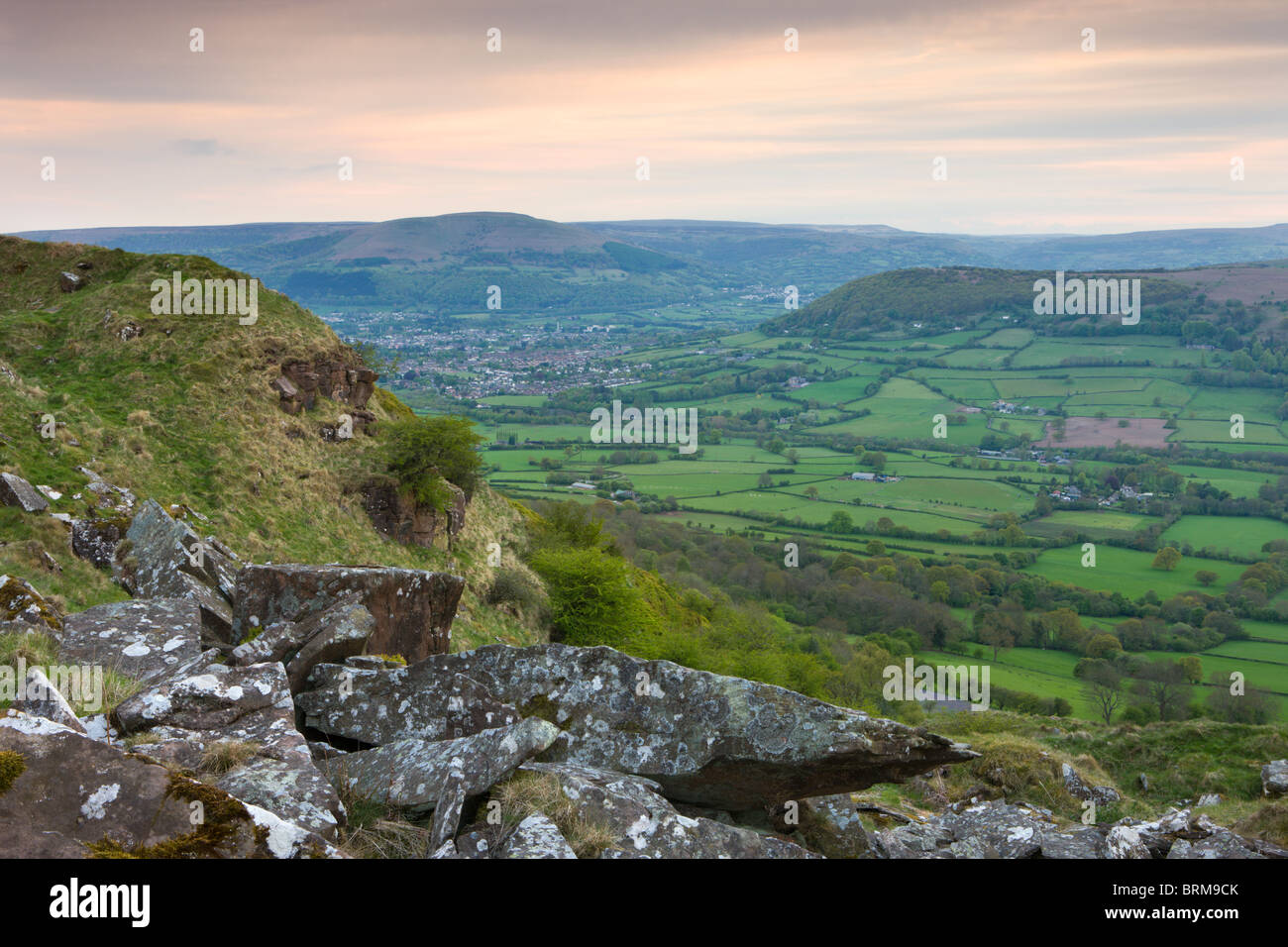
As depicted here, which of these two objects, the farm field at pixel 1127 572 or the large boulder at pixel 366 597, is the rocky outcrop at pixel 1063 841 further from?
the farm field at pixel 1127 572

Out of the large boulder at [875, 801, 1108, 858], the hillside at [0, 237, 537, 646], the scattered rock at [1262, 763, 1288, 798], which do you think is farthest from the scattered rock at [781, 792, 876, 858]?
the hillside at [0, 237, 537, 646]

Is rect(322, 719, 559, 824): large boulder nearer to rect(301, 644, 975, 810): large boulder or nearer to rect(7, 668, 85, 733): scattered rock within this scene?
rect(301, 644, 975, 810): large boulder

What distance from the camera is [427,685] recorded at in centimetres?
923

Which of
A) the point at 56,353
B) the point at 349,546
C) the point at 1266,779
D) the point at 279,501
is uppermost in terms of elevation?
the point at 56,353

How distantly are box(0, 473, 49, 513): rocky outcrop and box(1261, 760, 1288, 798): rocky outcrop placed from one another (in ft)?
102

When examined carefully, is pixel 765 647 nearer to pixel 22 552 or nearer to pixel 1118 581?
pixel 22 552

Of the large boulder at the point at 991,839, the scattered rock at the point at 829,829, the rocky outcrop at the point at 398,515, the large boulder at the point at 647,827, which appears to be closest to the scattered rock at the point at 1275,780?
the large boulder at the point at 991,839

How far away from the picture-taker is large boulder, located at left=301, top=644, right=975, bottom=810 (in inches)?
340

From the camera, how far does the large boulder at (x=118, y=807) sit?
17.7 feet

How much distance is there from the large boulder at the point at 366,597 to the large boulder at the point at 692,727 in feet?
7.87

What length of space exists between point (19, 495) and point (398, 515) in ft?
60.9

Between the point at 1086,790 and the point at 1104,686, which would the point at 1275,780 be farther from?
the point at 1104,686
